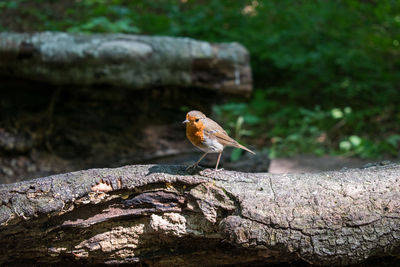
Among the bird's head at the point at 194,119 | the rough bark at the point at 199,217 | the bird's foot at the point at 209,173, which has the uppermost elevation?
the bird's head at the point at 194,119

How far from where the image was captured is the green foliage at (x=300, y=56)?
6.45 metres

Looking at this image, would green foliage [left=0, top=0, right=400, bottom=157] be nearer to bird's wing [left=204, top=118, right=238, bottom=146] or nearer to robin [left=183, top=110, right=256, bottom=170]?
bird's wing [left=204, top=118, right=238, bottom=146]

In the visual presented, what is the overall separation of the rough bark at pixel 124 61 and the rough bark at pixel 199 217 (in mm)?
2806

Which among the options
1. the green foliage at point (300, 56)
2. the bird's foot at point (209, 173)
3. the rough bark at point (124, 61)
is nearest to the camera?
the bird's foot at point (209, 173)

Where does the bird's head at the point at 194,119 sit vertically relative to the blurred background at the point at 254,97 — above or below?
above

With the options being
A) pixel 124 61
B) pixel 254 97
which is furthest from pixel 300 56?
pixel 124 61

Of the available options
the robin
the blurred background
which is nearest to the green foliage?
the blurred background

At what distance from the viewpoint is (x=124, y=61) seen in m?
4.78

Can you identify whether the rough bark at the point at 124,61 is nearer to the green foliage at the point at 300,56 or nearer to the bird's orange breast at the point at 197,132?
the green foliage at the point at 300,56

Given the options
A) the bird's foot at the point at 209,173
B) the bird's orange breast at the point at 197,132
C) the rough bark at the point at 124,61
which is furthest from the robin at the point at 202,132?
the rough bark at the point at 124,61

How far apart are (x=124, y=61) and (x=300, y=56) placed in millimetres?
3775

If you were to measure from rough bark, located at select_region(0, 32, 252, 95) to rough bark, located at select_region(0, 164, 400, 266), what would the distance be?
9.21 ft

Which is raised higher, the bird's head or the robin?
the bird's head

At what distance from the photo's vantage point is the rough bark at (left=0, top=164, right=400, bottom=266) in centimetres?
203
